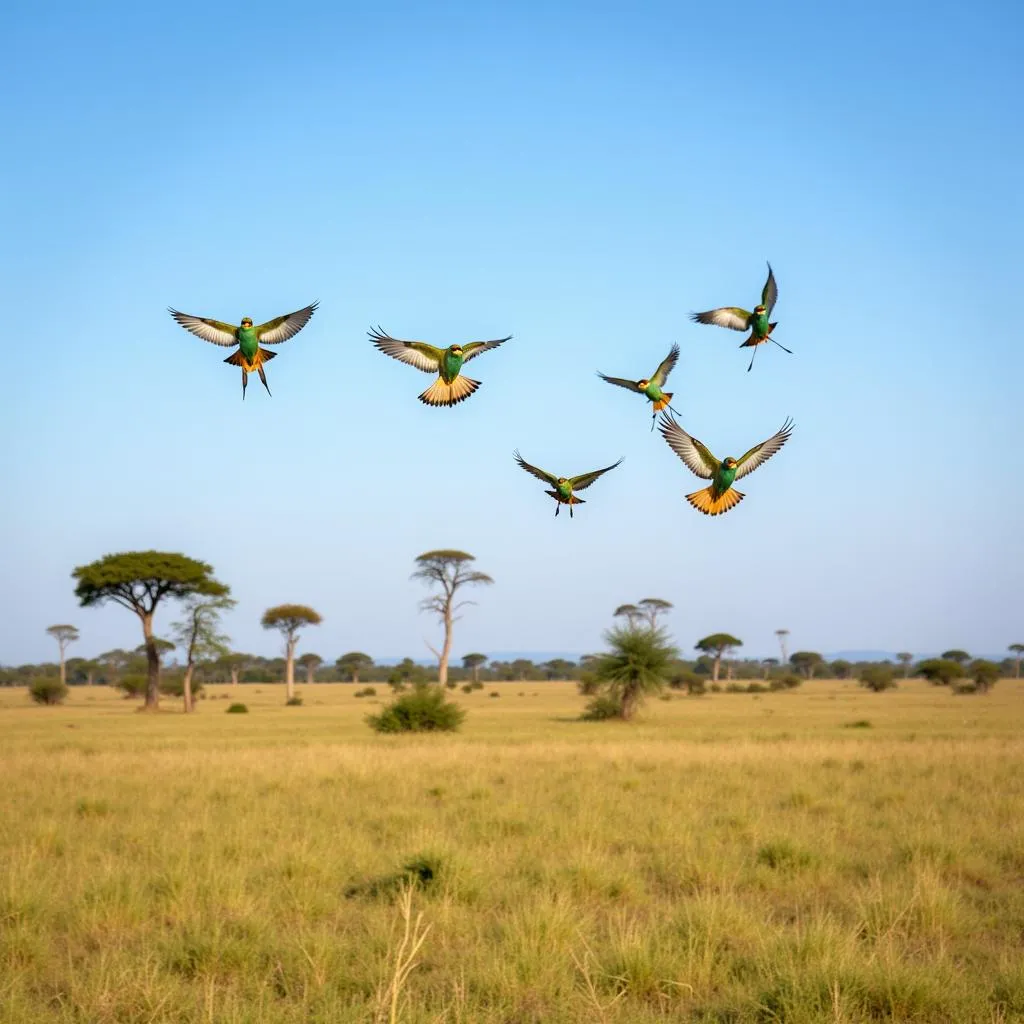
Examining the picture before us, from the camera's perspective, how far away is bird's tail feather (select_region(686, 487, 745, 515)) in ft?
6.52

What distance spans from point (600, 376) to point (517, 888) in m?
10.2

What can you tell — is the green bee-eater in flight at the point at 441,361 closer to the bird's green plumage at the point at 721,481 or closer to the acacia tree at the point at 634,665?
the bird's green plumage at the point at 721,481

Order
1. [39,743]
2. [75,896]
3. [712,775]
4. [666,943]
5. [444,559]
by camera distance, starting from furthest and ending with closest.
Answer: [444,559], [39,743], [712,775], [75,896], [666,943]

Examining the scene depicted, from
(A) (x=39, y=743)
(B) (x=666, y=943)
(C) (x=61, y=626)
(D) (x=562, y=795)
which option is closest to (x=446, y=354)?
(B) (x=666, y=943)

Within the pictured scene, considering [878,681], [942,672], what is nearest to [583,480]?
[878,681]

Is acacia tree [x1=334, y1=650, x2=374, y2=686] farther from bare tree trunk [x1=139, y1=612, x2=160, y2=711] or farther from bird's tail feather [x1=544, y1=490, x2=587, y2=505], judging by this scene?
bird's tail feather [x1=544, y1=490, x2=587, y2=505]

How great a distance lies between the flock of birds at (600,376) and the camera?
2.01 meters

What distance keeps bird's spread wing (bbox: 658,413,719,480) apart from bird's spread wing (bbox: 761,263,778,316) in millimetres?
449

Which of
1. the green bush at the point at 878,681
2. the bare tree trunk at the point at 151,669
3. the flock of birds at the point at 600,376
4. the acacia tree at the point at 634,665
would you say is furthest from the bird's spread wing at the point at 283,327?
the green bush at the point at 878,681

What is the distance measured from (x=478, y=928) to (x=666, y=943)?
1.94 meters

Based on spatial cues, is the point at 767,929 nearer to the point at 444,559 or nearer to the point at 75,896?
the point at 75,896

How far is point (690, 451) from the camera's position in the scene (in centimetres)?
202

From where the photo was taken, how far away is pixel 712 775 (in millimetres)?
21938

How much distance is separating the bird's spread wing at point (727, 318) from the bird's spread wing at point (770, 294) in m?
0.05
